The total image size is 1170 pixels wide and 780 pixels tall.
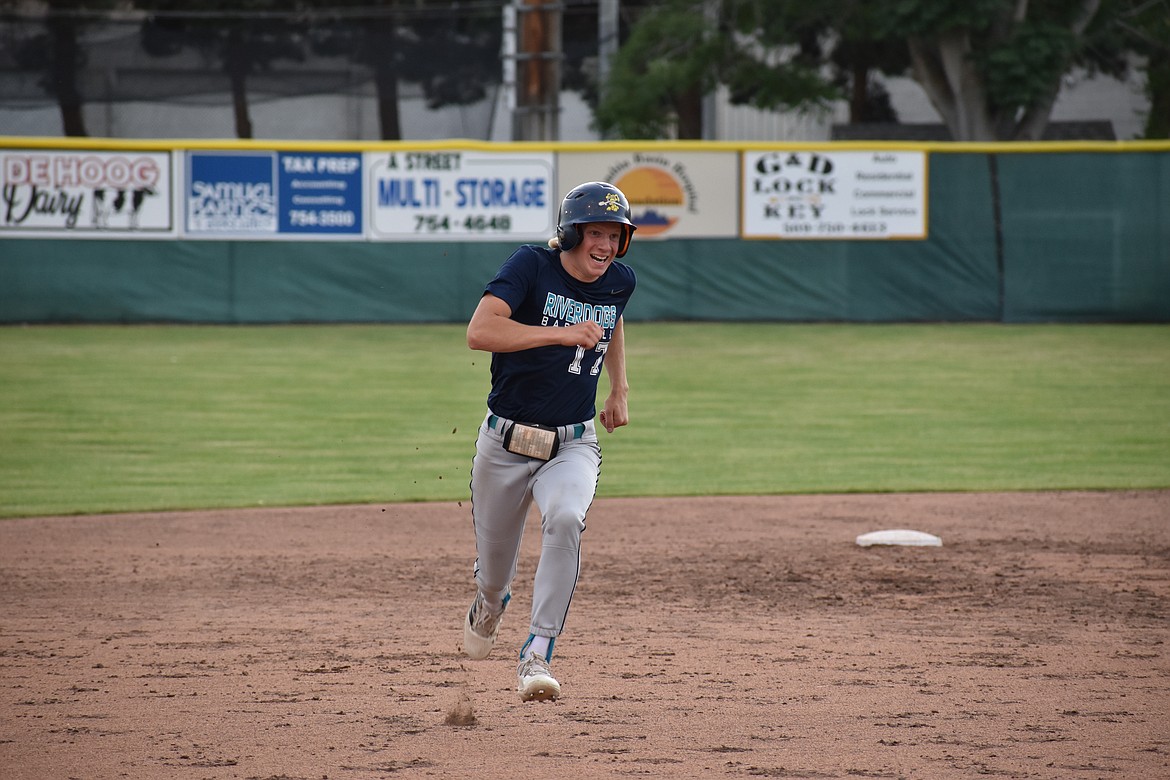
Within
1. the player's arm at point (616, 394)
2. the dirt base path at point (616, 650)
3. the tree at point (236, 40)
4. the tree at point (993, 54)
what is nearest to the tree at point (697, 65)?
the tree at point (993, 54)

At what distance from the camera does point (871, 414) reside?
13.7m

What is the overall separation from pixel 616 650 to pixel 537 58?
14.3m

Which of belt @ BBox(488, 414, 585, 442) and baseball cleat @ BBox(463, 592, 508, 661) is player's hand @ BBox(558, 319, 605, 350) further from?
baseball cleat @ BBox(463, 592, 508, 661)

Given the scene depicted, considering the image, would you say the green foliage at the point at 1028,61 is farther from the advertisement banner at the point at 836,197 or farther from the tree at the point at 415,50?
the tree at the point at 415,50

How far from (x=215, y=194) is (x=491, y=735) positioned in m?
17.3

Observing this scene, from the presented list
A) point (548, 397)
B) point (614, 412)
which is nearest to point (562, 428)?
point (548, 397)

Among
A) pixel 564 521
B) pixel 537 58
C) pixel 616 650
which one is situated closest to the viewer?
pixel 564 521

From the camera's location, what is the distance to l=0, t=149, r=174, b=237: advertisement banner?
66.9ft

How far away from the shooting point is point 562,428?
505 cm

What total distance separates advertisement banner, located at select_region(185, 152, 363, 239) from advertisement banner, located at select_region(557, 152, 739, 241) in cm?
325

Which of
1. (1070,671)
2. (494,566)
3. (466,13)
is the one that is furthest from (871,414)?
(466,13)

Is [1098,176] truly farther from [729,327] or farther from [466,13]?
[466,13]

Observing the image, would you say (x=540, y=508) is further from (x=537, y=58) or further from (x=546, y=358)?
(x=537, y=58)

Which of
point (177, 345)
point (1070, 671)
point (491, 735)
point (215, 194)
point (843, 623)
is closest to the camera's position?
point (491, 735)
